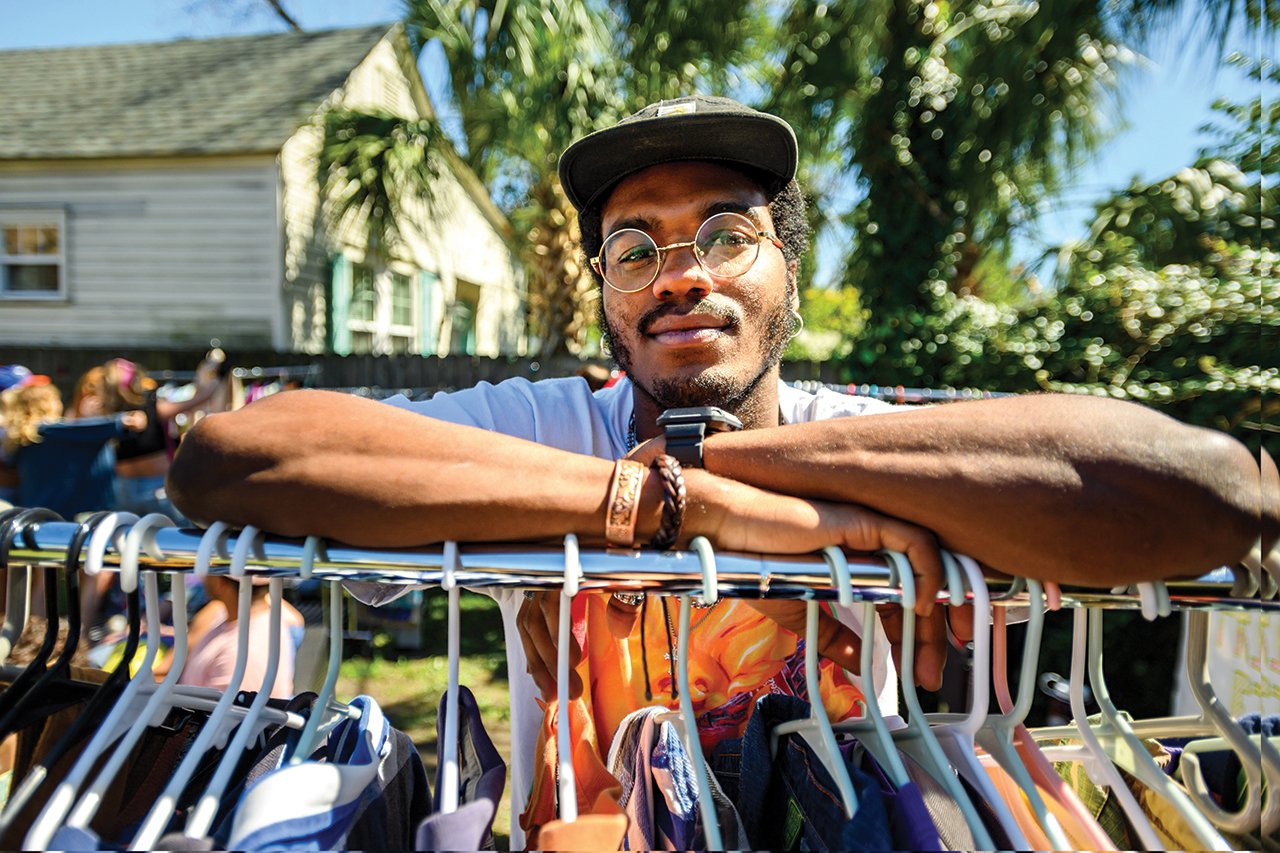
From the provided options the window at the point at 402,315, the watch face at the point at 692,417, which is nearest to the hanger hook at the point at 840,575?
the watch face at the point at 692,417

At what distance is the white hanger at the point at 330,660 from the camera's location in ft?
2.95

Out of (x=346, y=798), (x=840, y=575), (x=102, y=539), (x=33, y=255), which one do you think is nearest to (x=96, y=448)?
(x=102, y=539)

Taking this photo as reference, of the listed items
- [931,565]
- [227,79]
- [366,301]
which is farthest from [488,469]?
[227,79]

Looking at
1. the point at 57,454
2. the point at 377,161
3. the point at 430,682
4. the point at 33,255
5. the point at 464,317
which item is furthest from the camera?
the point at 464,317

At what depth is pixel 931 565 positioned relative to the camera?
2.93 ft

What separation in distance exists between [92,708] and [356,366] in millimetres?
8480

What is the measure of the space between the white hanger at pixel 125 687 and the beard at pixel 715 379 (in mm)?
882

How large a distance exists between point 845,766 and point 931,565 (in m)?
0.25

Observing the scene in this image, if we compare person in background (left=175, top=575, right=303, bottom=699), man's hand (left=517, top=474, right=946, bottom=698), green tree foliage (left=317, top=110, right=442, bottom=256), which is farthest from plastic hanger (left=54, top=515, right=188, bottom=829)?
green tree foliage (left=317, top=110, right=442, bottom=256)

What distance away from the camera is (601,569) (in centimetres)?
86

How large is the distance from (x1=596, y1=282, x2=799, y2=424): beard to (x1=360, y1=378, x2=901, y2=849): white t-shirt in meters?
0.11

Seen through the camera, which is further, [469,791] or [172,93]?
[172,93]

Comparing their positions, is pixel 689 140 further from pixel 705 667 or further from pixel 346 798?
pixel 346 798

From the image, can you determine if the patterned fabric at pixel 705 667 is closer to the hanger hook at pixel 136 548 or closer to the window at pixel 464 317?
the hanger hook at pixel 136 548
